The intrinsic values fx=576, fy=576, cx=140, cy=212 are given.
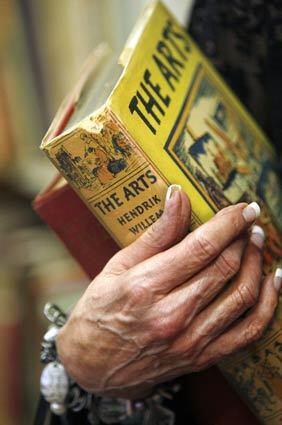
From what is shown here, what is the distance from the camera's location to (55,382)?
72 cm

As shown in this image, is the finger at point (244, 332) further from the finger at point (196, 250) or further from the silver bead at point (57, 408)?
the silver bead at point (57, 408)

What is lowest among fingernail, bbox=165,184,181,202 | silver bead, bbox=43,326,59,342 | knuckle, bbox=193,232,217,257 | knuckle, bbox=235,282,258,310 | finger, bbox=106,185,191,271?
knuckle, bbox=235,282,258,310

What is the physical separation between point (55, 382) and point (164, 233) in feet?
0.89

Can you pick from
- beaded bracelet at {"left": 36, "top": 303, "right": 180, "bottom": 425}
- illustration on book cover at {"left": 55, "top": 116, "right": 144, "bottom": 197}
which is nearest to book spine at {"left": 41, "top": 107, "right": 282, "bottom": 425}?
illustration on book cover at {"left": 55, "top": 116, "right": 144, "bottom": 197}

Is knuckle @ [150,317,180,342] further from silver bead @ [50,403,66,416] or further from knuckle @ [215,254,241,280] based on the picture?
silver bead @ [50,403,66,416]

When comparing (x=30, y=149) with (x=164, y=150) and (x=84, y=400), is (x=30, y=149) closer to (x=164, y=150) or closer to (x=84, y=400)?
(x=84, y=400)

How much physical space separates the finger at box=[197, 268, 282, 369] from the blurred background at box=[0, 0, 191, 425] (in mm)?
887

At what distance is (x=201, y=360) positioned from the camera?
2.02 ft

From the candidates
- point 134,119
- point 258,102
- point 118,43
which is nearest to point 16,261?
point 118,43

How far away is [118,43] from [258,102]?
0.79 metres

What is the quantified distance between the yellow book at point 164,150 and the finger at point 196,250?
43 mm

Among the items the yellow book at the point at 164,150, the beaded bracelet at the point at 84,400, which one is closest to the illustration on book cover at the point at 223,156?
the yellow book at the point at 164,150

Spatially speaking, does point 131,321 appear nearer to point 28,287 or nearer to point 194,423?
point 194,423

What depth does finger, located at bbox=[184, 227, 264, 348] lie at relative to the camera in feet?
1.92
